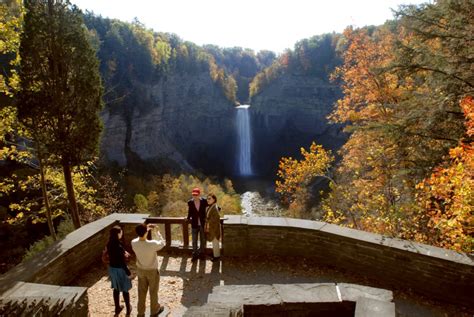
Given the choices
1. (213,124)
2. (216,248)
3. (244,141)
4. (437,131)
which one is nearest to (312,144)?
(437,131)

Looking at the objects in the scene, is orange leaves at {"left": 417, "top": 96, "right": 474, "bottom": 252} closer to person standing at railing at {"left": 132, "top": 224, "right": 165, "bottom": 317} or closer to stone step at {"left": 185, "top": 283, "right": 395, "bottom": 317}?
stone step at {"left": 185, "top": 283, "right": 395, "bottom": 317}

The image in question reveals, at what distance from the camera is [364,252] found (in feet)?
22.8

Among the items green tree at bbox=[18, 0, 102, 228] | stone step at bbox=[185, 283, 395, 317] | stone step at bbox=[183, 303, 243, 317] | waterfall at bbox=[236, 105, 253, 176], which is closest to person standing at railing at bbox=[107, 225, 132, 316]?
stone step at bbox=[185, 283, 395, 317]

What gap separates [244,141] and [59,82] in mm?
61045

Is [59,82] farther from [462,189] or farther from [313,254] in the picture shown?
[462,189]

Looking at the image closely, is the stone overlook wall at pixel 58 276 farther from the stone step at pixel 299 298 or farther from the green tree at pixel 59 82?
the green tree at pixel 59 82

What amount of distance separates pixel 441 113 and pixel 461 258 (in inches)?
191

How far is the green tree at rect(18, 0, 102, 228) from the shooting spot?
34.9 ft

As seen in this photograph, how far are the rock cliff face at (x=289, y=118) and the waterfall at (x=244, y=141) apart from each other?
1.47 metres

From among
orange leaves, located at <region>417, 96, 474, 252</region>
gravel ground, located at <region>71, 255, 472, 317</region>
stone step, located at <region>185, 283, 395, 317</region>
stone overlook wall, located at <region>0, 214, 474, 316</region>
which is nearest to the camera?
stone step, located at <region>185, 283, 395, 317</region>

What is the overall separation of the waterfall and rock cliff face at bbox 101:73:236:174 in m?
1.89

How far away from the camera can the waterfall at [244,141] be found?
67750 mm

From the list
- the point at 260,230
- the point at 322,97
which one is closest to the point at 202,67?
the point at 322,97

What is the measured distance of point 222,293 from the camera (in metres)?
5.00
